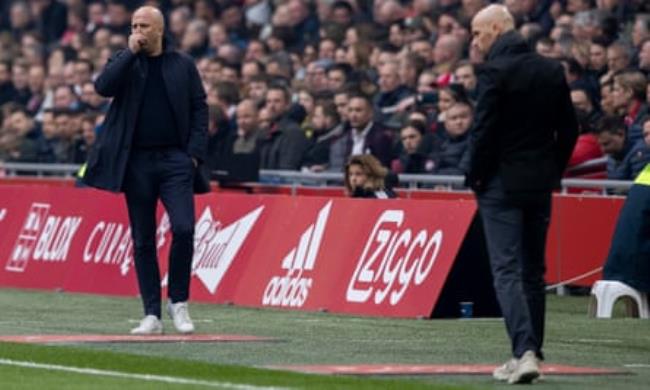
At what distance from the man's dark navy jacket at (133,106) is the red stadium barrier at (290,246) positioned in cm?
284

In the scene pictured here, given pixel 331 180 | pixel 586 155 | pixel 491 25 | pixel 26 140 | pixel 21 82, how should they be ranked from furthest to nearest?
pixel 21 82 → pixel 26 140 → pixel 331 180 → pixel 586 155 → pixel 491 25

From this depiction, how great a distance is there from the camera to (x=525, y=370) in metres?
11.9

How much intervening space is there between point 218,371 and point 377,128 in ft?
36.1

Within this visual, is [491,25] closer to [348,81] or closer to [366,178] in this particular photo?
[366,178]

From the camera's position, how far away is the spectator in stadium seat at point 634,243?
17844 millimetres

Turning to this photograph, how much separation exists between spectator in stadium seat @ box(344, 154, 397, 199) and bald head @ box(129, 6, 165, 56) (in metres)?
4.38

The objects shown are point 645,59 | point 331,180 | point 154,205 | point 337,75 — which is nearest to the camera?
point 154,205

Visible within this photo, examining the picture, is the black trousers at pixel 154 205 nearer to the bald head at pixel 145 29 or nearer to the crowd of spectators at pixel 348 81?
the bald head at pixel 145 29

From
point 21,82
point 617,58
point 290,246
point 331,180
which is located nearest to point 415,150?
point 331,180

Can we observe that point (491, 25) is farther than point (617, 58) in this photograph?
No

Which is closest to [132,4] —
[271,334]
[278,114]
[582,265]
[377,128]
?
[278,114]

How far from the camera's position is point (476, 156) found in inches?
479

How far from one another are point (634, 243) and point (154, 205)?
445 centimetres

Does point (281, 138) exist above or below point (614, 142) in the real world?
below
